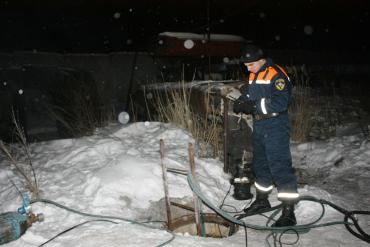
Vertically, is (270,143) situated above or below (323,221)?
above

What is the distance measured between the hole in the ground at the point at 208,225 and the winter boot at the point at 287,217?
476mm

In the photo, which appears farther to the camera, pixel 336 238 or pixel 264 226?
pixel 264 226

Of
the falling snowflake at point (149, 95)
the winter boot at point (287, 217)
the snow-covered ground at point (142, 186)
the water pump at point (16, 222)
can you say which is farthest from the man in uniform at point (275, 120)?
the falling snowflake at point (149, 95)

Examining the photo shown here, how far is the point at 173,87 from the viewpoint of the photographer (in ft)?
20.9

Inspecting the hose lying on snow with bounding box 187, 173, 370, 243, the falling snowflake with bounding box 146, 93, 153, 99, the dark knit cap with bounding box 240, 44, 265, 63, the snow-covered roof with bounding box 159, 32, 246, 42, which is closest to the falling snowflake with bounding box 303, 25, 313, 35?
the snow-covered roof with bounding box 159, 32, 246, 42

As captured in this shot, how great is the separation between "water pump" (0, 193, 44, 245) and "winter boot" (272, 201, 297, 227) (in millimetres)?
2385

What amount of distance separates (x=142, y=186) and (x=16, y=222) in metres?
1.41

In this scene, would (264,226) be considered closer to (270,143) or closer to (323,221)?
(323,221)

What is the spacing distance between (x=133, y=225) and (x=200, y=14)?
846cm

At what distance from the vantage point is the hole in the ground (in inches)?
140

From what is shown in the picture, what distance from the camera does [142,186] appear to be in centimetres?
385

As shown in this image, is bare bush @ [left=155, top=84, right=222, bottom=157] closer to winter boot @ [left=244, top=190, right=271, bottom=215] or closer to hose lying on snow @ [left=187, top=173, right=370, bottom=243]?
winter boot @ [left=244, top=190, right=271, bottom=215]

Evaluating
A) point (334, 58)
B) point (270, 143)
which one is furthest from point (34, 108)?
point (334, 58)

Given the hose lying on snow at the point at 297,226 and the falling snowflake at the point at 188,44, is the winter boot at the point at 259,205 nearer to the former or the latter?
the hose lying on snow at the point at 297,226
